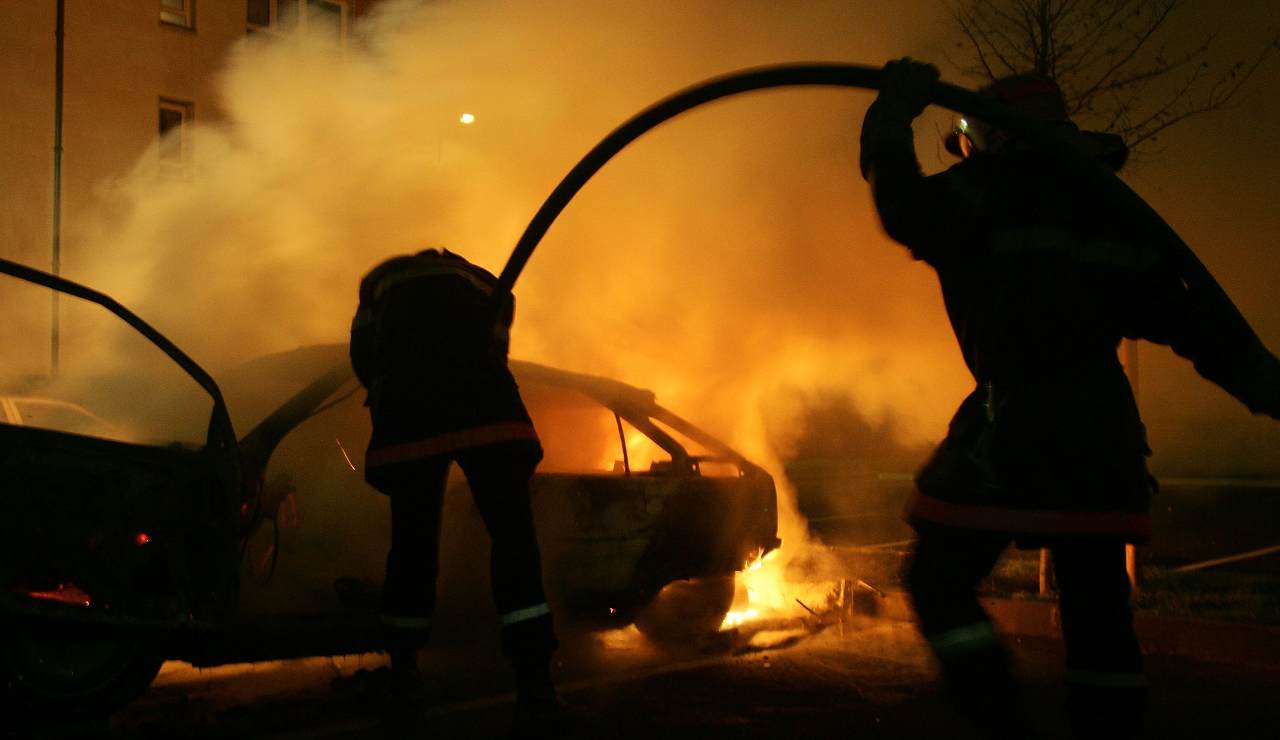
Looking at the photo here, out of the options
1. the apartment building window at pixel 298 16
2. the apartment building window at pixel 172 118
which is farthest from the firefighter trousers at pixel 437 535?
the apartment building window at pixel 172 118

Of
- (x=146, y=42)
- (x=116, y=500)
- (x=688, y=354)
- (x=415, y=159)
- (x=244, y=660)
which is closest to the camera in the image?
(x=116, y=500)

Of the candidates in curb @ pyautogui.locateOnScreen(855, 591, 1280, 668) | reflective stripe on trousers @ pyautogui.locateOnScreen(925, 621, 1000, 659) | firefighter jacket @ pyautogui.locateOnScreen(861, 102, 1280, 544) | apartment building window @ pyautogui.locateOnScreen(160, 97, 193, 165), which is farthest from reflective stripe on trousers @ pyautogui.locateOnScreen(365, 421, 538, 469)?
apartment building window @ pyautogui.locateOnScreen(160, 97, 193, 165)

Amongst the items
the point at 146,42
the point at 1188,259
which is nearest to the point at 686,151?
the point at 1188,259

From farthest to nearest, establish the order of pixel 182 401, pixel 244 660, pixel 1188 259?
pixel 182 401, pixel 244 660, pixel 1188 259

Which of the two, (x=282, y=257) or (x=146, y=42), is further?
(x=146, y=42)

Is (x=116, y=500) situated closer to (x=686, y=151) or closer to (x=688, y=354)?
(x=688, y=354)

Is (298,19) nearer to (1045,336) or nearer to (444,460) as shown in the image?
(444,460)

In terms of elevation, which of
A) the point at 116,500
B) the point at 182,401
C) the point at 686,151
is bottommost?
the point at 116,500

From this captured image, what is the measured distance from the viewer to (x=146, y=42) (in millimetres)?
18125

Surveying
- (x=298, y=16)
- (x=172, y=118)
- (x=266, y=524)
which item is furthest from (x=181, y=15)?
(x=266, y=524)

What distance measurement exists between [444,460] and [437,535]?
0.25 metres

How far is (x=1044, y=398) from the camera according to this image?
242 centimetres

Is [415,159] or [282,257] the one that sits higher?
[415,159]

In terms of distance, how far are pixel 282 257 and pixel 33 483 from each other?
242 inches
